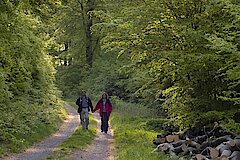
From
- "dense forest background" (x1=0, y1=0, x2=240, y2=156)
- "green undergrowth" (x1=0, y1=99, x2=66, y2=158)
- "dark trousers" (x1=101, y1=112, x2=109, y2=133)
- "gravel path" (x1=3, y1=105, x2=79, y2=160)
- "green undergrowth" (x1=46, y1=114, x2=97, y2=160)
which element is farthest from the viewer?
"dark trousers" (x1=101, y1=112, x2=109, y2=133)

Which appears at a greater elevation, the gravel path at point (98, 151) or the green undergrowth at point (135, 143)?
the green undergrowth at point (135, 143)

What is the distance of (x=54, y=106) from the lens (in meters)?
27.5

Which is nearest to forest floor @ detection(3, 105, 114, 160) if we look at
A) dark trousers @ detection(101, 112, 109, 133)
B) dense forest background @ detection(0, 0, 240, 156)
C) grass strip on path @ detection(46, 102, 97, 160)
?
grass strip on path @ detection(46, 102, 97, 160)

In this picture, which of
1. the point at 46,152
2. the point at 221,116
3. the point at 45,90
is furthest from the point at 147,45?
the point at 45,90

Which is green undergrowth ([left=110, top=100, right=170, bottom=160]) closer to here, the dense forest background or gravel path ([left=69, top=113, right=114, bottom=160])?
gravel path ([left=69, top=113, right=114, bottom=160])

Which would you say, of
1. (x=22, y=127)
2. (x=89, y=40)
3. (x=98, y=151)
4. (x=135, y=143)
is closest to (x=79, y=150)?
(x=98, y=151)

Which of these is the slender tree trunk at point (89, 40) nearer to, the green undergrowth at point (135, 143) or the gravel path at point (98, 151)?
the green undergrowth at point (135, 143)

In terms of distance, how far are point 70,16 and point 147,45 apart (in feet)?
122

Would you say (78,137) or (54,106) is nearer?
(78,137)

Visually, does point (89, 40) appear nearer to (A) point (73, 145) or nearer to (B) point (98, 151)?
(A) point (73, 145)

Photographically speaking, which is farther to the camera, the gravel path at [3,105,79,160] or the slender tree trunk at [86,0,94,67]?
the slender tree trunk at [86,0,94,67]

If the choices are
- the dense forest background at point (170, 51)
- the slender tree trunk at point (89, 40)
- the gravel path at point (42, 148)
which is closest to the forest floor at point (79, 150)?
the gravel path at point (42, 148)

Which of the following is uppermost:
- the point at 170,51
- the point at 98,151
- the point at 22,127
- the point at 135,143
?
the point at 170,51

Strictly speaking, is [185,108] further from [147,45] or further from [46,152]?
[46,152]
